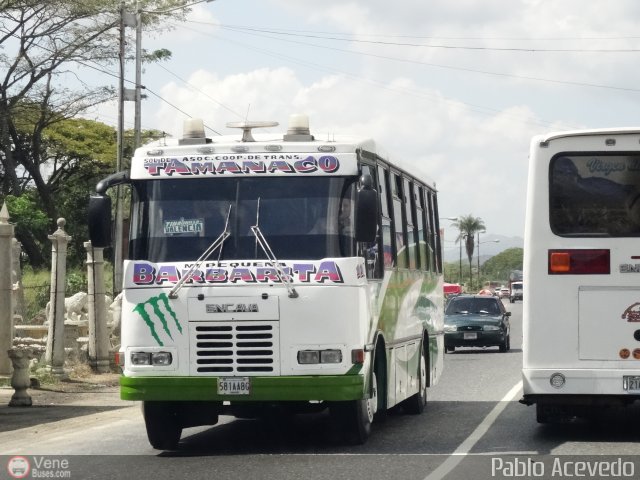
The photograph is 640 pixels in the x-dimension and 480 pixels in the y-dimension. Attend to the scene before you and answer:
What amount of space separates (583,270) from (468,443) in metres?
2.14

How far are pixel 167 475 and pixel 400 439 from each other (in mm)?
3544

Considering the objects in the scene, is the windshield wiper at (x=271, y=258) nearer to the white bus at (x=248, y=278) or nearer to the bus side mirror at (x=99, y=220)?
the white bus at (x=248, y=278)

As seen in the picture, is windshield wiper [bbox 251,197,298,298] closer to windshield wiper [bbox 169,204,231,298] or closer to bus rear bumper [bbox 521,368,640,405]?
windshield wiper [bbox 169,204,231,298]

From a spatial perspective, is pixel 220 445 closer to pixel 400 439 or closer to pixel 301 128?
pixel 400 439

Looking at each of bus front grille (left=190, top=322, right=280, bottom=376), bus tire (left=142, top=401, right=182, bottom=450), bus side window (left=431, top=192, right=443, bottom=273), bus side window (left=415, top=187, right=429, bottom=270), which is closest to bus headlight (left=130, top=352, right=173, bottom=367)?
bus front grille (left=190, top=322, right=280, bottom=376)

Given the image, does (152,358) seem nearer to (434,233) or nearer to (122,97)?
(434,233)

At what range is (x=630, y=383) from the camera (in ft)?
42.2

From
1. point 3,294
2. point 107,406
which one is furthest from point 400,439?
point 3,294

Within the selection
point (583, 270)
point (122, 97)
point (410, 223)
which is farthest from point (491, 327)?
point (583, 270)

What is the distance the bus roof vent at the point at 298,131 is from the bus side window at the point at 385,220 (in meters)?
1.40

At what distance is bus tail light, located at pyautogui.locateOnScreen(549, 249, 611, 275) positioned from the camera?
13.0 m

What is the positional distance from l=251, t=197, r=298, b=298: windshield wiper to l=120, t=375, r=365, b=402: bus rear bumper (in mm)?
838

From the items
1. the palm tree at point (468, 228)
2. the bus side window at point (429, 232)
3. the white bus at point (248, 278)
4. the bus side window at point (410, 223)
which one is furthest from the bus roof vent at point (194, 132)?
the palm tree at point (468, 228)

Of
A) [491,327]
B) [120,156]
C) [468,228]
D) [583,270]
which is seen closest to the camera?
[583,270]
